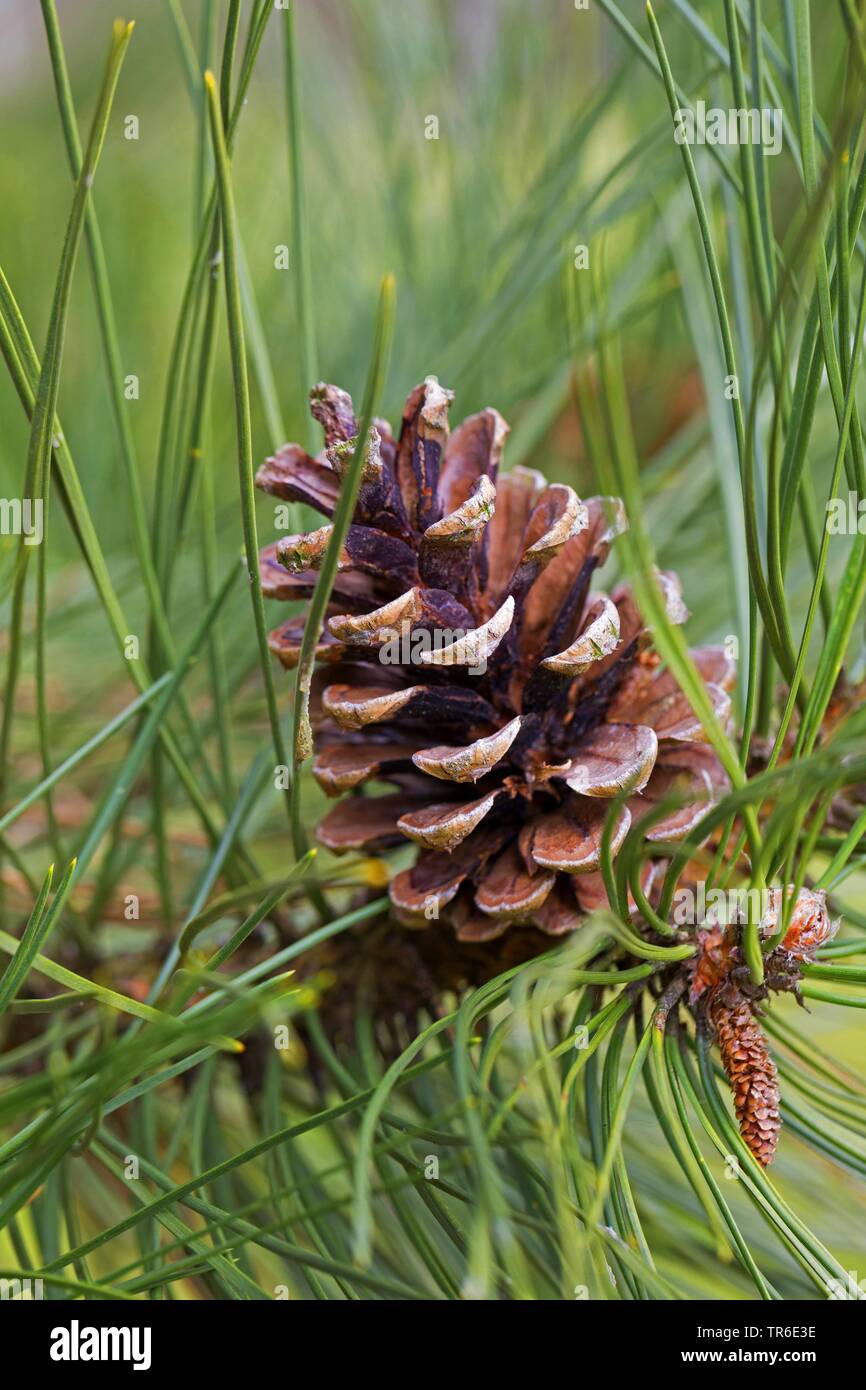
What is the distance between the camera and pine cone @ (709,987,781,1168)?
29cm

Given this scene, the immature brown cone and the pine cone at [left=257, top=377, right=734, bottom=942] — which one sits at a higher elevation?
the pine cone at [left=257, top=377, right=734, bottom=942]

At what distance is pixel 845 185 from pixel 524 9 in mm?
521

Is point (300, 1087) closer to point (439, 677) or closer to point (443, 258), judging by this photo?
point (439, 677)

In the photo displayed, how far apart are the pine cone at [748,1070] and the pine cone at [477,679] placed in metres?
0.05

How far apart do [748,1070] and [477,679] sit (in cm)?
14

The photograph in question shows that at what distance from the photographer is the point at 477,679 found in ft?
1.09

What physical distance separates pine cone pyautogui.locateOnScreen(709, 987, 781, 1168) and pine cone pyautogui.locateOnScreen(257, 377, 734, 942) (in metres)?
0.05

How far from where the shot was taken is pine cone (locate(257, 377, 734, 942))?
0.30m

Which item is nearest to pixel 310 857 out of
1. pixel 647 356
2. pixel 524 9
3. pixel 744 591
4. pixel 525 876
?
pixel 525 876

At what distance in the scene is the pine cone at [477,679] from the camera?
30 centimetres

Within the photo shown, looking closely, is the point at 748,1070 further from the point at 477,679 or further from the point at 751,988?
the point at 477,679

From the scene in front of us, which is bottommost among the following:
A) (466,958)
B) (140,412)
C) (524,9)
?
(466,958)

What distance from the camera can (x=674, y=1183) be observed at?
0.42 metres

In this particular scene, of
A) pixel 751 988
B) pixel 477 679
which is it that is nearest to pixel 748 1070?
pixel 751 988
